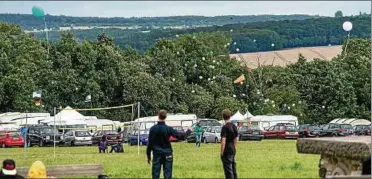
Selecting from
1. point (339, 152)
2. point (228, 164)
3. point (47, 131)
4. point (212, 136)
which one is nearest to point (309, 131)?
point (212, 136)

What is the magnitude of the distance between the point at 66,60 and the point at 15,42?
497cm

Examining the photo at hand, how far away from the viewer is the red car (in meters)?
60.5

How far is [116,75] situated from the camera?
95312 mm

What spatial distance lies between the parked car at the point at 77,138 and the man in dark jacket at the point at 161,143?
136 ft

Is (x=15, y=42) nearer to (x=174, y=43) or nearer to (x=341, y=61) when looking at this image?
(x=174, y=43)

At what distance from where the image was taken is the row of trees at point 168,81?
294 feet

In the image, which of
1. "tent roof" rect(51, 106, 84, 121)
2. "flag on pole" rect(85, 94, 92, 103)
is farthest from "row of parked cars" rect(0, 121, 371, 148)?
"flag on pole" rect(85, 94, 92, 103)

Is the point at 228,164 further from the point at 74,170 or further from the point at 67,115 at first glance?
the point at 67,115

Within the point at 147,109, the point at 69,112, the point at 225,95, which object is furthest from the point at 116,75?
the point at 69,112

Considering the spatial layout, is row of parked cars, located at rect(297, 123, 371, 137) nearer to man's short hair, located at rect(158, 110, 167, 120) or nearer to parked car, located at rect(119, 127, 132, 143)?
parked car, located at rect(119, 127, 132, 143)

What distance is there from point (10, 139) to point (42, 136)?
6.39 ft

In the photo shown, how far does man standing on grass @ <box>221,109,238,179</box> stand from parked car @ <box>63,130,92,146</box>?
40899 mm

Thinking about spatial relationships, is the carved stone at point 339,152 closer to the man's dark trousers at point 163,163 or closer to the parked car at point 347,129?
the man's dark trousers at point 163,163

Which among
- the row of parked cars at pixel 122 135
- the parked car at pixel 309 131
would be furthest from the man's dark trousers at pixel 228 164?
the parked car at pixel 309 131
